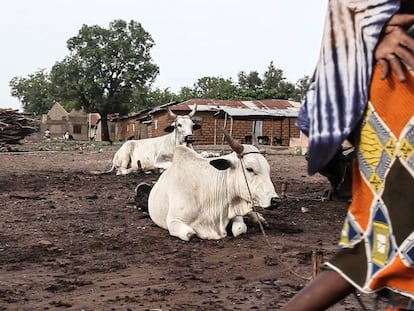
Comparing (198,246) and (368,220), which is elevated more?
(368,220)

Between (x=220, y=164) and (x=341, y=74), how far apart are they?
15.3ft

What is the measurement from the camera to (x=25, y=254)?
5.71 m

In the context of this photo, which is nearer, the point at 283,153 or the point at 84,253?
the point at 84,253

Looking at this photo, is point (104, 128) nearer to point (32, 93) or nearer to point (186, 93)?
point (186, 93)

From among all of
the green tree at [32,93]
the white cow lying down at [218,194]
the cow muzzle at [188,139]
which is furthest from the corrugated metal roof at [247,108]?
the green tree at [32,93]

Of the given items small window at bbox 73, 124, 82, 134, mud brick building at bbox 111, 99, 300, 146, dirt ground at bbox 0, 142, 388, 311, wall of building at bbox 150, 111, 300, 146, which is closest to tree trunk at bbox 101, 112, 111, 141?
mud brick building at bbox 111, 99, 300, 146

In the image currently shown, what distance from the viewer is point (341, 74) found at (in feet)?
5.93

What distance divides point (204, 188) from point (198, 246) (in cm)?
78

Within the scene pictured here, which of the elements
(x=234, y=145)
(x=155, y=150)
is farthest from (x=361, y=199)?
(x=155, y=150)

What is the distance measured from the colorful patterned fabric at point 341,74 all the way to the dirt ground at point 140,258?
100 centimetres

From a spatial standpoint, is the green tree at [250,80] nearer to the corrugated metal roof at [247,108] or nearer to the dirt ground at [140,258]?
the corrugated metal roof at [247,108]

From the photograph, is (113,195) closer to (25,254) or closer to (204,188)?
(204,188)

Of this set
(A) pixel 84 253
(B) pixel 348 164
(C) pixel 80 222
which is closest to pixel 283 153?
(C) pixel 80 222

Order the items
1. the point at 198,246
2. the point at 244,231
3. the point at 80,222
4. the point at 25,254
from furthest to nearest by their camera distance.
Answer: the point at 80,222 → the point at 244,231 → the point at 198,246 → the point at 25,254
